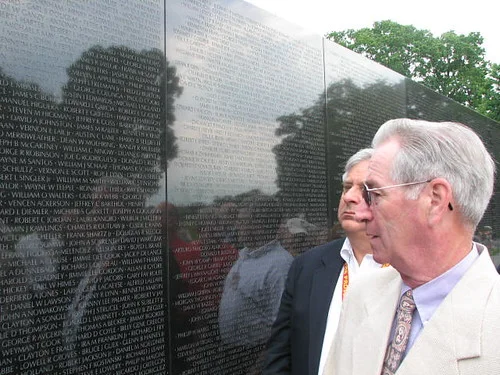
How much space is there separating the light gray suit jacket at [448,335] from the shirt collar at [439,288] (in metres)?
0.06

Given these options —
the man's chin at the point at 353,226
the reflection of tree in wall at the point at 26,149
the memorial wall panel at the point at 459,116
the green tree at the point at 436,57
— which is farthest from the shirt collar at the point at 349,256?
the green tree at the point at 436,57

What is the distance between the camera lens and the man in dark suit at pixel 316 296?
289 cm

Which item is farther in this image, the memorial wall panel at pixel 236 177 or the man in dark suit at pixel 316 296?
the memorial wall panel at pixel 236 177

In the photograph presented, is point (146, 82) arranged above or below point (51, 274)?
above

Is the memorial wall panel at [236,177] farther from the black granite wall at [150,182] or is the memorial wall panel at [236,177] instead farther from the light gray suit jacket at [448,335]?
the light gray suit jacket at [448,335]

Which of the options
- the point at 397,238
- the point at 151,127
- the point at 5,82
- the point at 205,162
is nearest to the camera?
the point at 397,238

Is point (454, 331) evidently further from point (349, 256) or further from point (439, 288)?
point (349, 256)

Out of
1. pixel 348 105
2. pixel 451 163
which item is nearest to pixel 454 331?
pixel 451 163

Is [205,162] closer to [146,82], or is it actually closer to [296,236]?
[146,82]

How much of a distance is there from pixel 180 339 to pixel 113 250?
2.53 ft

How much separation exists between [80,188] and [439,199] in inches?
71.3

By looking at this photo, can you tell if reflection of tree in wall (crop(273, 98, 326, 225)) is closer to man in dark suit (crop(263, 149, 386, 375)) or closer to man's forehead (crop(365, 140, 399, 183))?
man in dark suit (crop(263, 149, 386, 375))

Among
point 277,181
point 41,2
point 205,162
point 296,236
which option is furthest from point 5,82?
point 296,236

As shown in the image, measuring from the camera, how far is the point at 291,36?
4.71m
